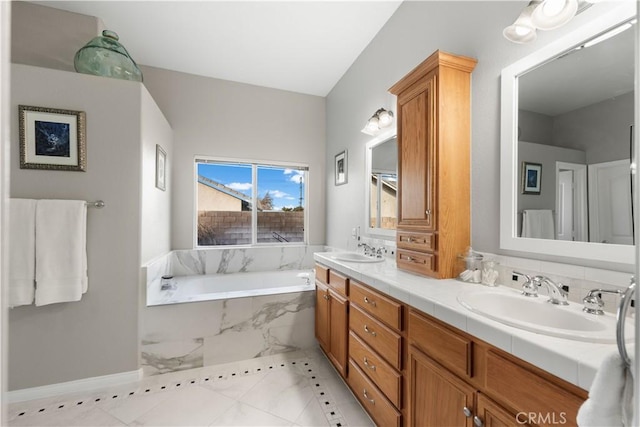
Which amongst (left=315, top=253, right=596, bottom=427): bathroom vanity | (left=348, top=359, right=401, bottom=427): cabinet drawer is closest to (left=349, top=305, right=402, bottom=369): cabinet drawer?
(left=315, top=253, right=596, bottom=427): bathroom vanity

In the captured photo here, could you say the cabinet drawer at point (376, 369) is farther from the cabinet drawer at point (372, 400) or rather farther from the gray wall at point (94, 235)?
the gray wall at point (94, 235)

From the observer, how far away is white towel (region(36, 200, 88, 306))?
5.91 ft

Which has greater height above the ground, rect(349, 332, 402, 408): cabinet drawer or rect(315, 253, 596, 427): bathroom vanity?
rect(315, 253, 596, 427): bathroom vanity

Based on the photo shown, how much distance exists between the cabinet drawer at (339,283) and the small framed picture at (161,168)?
1.90 metres

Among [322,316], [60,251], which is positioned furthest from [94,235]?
[322,316]

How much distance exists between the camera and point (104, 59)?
2.15 metres

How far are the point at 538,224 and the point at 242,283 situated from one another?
293cm

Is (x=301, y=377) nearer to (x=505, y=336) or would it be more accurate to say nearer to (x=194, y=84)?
(x=505, y=336)

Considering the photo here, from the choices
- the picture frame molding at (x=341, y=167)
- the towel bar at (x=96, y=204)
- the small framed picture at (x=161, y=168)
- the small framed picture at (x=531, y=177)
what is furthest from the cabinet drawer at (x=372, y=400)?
the small framed picture at (x=161, y=168)

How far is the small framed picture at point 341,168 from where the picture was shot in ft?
10.2

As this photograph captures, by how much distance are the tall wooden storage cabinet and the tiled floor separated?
111cm

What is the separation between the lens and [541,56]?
1194 millimetres

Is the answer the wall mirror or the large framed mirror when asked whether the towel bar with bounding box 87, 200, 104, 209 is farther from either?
the large framed mirror

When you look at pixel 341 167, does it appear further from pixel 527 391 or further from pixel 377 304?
pixel 527 391
